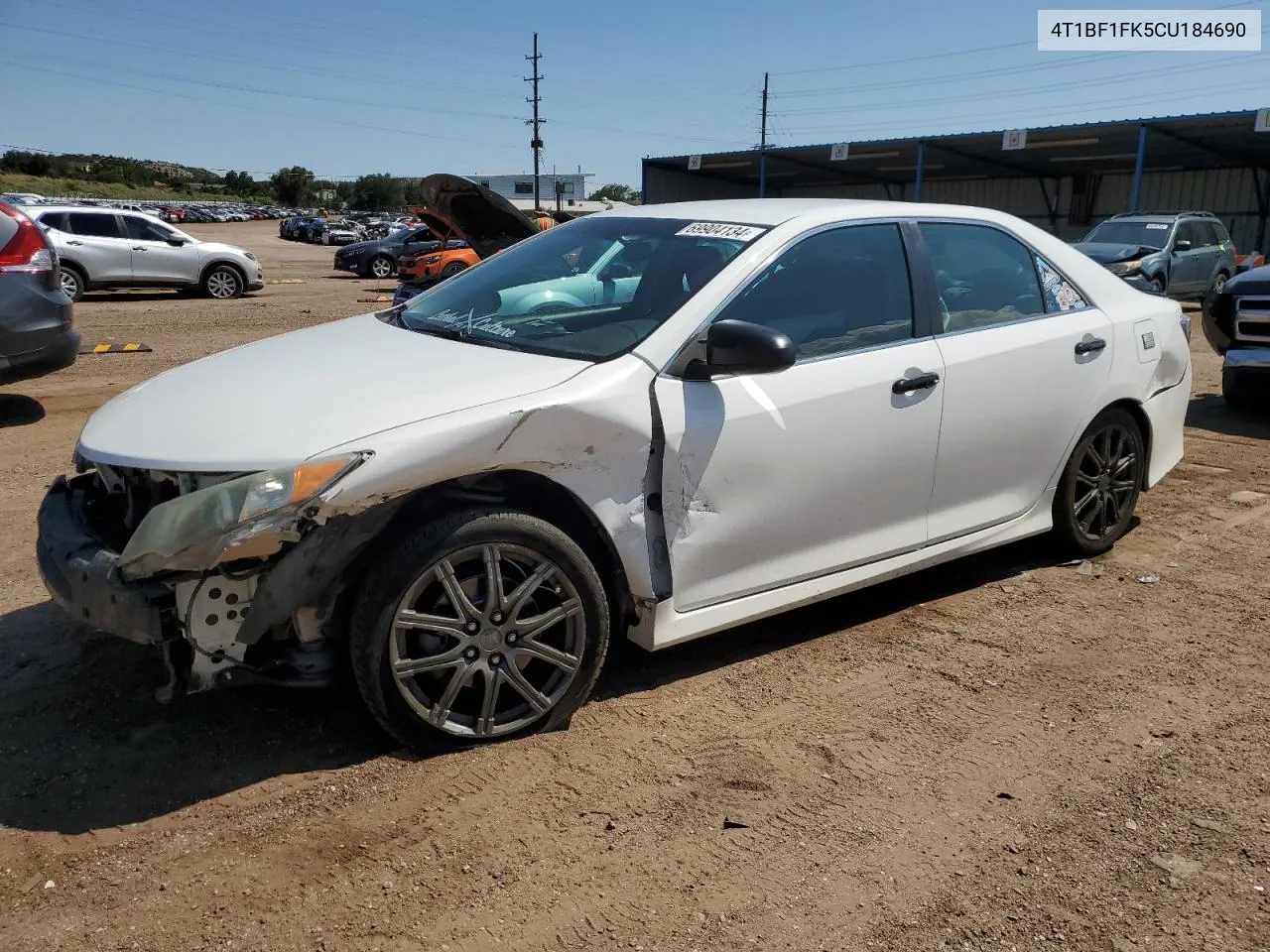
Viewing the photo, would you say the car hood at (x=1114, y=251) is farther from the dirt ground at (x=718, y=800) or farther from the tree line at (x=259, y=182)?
the tree line at (x=259, y=182)

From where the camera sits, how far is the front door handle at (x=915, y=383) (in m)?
3.69

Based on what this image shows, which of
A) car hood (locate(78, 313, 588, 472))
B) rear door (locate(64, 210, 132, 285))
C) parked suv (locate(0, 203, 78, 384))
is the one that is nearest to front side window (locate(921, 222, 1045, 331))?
car hood (locate(78, 313, 588, 472))

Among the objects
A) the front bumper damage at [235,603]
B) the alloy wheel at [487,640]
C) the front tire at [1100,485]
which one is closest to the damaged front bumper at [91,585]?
the front bumper damage at [235,603]

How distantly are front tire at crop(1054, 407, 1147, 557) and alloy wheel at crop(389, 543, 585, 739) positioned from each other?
258cm

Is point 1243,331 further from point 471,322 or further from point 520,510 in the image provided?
point 520,510

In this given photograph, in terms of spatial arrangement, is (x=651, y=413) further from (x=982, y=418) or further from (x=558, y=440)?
(x=982, y=418)

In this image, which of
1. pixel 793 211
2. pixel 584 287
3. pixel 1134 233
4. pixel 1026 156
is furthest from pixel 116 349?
pixel 1026 156

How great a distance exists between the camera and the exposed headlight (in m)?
2.60

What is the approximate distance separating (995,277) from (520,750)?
276cm

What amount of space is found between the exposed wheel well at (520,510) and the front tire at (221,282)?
16.5m

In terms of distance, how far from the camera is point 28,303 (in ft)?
23.1

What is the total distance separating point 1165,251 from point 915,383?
1636 centimetres

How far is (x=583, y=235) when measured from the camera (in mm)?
4242

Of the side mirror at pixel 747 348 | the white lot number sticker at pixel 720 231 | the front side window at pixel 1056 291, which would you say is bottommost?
the side mirror at pixel 747 348
